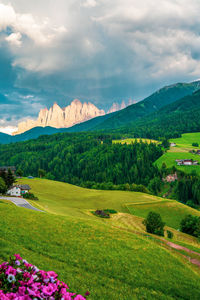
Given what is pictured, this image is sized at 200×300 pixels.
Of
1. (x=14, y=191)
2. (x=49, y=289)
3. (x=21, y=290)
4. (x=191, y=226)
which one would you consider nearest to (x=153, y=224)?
(x=191, y=226)

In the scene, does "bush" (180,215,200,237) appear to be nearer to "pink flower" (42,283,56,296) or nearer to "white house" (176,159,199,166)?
"pink flower" (42,283,56,296)

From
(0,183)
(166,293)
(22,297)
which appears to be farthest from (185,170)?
(22,297)

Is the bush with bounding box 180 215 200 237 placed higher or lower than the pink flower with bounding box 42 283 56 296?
lower

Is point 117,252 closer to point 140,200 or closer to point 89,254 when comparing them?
point 89,254

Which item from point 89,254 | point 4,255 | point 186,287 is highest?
point 4,255

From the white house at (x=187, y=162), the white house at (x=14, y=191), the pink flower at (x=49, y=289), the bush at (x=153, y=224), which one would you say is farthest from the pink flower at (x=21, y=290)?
the white house at (x=187, y=162)

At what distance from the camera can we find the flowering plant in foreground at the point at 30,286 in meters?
5.14

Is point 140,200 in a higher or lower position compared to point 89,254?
lower

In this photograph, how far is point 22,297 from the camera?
497 cm

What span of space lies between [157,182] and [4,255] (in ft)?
515

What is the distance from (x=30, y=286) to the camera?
5.51m

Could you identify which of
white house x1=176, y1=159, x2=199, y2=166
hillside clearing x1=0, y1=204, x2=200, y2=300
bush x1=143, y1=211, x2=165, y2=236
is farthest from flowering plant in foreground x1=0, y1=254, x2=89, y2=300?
white house x1=176, y1=159, x2=199, y2=166

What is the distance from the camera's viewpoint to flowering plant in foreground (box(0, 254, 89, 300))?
16.9 ft

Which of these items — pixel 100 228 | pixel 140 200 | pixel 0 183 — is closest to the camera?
pixel 100 228
